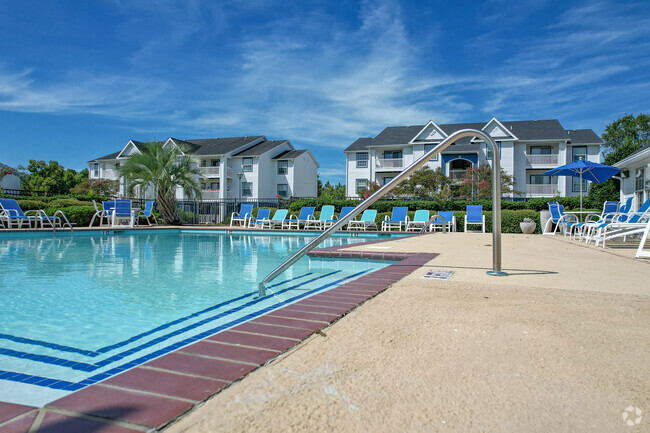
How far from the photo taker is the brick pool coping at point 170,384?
49.0 inches

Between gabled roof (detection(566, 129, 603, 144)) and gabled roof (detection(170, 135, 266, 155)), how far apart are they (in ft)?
97.2

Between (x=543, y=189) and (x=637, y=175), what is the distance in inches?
745

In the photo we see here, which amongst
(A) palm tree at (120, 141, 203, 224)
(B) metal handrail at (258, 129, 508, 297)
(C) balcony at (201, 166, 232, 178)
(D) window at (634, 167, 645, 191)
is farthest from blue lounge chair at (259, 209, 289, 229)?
(C) balcony at (201, 166, 232, 178)

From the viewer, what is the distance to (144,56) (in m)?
20.1

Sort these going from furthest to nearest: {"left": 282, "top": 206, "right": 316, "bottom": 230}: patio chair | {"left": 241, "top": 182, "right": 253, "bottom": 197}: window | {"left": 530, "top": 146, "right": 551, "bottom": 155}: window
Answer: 1. {"left": 241, "top": 182, "right": 253, "bottom": 197}: window
2. {"left": 530, "top": 146, "right": 551, "bottom": 155}: window
3. {"left": 282, "top": 206, "right": 316, "bottom": 230}: patio chair

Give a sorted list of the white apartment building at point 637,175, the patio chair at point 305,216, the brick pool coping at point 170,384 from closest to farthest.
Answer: the brick pool coping at point 170,384
the white apartment building at point 637,175
the patio chair at point 305,216

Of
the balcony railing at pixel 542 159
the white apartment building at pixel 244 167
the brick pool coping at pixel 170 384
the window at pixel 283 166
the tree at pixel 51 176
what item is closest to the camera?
the brick pool coping at pixel 170 384

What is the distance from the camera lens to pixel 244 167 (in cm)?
3894

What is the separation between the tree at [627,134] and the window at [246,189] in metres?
35.8

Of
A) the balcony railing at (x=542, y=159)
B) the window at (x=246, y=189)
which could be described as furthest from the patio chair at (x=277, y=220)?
the balcony railing at (x=542, y=159)

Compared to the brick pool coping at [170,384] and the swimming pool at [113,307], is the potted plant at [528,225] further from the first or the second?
the brick pool coping at [170,384]

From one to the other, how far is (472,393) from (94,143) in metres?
49.0

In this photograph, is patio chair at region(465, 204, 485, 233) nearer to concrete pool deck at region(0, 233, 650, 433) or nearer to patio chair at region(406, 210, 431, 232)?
patio chair at region(406, 210, 431, 232)

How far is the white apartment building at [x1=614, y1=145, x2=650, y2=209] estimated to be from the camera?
13.2 m
